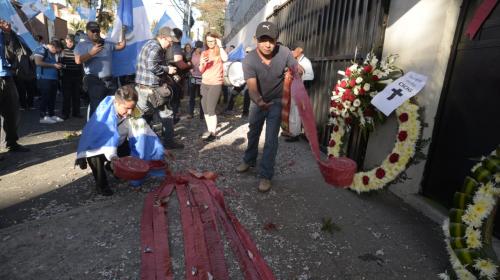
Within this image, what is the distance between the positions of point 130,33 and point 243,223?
179 inches

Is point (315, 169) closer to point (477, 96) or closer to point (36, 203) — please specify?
point (477, 96)

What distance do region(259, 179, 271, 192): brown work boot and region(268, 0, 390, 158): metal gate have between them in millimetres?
1527

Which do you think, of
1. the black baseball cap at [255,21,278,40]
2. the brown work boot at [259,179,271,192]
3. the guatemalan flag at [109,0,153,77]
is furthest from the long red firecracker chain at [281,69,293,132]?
the guatemalan flag at [109,0,153,77]

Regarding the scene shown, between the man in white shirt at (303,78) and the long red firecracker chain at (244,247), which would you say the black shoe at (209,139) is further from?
the long red firecracker chain at (244,247)

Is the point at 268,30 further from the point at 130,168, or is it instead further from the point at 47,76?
the point at 47,76

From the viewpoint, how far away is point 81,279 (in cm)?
238

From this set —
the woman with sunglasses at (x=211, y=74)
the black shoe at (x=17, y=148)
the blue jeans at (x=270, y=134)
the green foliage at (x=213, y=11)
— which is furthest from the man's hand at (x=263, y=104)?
the green foliage at (x=213, y=11)

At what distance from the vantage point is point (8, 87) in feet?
16.1

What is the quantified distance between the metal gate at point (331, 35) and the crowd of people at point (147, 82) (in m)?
0.36

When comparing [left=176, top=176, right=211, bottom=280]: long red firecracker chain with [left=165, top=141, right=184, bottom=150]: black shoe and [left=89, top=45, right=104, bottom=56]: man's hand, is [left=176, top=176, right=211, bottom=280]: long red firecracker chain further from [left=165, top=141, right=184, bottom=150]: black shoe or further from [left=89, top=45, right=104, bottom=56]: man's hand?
[left=89, top=45, right=104, bottom=56]: man's hand

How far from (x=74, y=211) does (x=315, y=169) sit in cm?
327

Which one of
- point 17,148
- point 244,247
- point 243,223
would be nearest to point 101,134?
point 243,223

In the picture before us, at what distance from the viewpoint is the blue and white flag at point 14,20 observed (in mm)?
5373

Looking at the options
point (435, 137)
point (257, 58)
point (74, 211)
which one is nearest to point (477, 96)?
point (435, 137)
